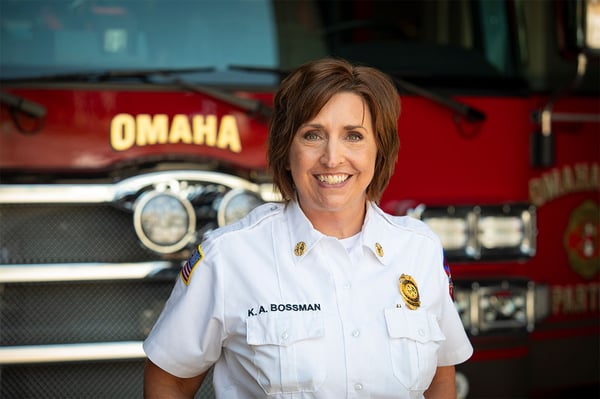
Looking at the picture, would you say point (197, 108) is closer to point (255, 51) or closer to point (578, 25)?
point (255, 51)

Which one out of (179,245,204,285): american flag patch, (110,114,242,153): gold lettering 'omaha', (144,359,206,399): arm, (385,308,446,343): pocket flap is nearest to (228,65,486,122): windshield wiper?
(110,114,242,153): gold lettering 'omaha'

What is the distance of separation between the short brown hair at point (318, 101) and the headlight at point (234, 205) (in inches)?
31.7

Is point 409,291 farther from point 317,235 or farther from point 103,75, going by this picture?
point 103,75

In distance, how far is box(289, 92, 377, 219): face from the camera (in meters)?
2.07

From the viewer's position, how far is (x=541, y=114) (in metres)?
3.54

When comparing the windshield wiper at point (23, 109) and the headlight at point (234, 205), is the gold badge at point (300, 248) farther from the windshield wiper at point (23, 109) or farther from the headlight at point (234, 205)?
the windshield wiper at point (23, 109)

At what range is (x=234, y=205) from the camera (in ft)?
9.94

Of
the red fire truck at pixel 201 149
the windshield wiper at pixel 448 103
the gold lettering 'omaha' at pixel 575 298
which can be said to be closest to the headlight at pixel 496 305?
the red fire truck at pixel 201 149

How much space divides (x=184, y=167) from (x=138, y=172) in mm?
146

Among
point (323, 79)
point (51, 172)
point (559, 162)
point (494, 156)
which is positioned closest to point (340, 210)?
point (323, 79)

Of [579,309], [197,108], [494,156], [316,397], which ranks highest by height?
[197,108]

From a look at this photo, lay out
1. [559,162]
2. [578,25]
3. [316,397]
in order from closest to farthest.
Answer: [316,397]
[578,25]
[559,162]

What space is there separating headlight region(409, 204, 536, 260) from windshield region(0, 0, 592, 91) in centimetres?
48

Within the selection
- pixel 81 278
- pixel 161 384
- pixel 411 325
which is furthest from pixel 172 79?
pixel 411 325
